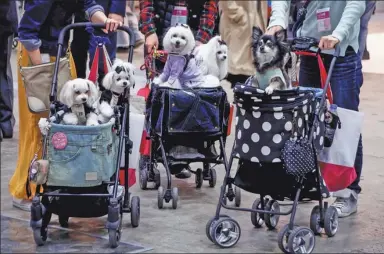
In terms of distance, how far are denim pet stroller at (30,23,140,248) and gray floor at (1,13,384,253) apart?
0.16 metres

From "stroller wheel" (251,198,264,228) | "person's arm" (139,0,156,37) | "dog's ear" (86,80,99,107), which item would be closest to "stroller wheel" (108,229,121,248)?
"dog's ear" (86,80,99,107)

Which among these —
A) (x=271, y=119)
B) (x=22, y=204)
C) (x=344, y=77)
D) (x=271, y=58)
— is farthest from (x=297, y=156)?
(x=22, y=204)

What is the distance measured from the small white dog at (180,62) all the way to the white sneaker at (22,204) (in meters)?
1.10

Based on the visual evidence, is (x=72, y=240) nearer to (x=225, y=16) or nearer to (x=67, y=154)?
(x=67, y=154)

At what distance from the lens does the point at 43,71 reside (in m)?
5.24

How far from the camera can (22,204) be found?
5.56m

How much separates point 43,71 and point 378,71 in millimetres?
2246

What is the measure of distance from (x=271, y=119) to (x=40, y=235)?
1334 millimetres

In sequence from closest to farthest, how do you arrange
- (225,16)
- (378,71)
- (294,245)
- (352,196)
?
1. (294,245)
2. (352,196)
3. (378,71)
4. (225,16)

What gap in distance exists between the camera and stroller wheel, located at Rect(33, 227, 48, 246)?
4.73 metres

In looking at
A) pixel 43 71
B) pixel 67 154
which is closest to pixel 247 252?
pixel 67 154

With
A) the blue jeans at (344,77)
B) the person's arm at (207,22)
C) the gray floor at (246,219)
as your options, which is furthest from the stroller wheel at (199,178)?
the blue jeans at (344,77)

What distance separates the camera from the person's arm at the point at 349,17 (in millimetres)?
4926

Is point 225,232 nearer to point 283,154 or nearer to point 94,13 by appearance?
point 283,154
